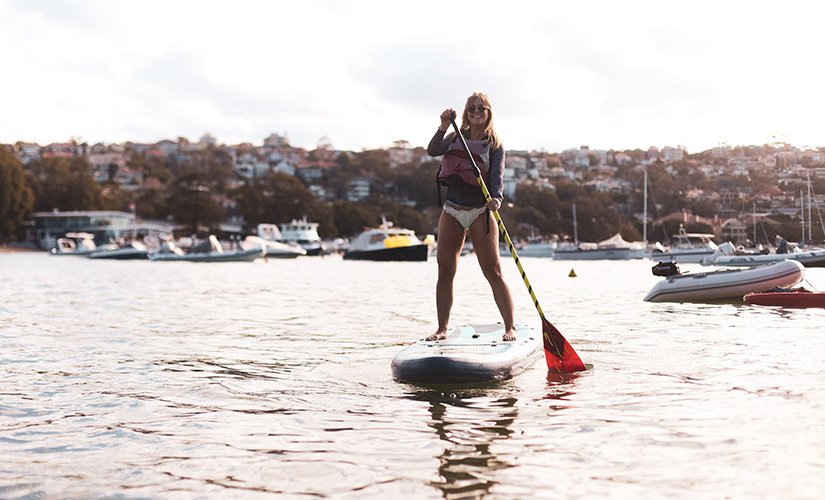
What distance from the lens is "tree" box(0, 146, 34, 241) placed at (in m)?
112

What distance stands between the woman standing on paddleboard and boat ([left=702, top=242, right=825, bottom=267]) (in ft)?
95.9

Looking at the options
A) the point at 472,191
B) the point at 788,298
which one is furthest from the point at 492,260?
the point at 788,298

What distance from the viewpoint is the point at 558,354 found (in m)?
8.19

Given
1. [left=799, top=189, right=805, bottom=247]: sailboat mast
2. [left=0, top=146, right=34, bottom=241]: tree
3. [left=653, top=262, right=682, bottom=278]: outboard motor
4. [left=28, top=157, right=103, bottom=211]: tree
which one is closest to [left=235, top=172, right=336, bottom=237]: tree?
[left=28, top=157, right=103, bottom=211]: tree

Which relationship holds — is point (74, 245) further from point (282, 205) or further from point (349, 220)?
point (349, 220)

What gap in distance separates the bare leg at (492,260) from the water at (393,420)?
0.68 m

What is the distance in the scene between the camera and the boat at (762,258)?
3925 cm

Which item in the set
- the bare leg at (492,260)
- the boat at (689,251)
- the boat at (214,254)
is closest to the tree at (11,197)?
the boat at (214,254)

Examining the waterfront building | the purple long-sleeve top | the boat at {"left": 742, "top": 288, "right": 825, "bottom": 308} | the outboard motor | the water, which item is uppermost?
the waterfront building

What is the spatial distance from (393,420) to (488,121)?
11.1 feet

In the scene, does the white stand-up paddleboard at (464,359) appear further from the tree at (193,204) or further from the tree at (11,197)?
the tree at (193,204)

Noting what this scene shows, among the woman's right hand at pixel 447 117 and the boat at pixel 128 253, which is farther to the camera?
the boat at pixel 128 253

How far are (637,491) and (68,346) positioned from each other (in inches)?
353

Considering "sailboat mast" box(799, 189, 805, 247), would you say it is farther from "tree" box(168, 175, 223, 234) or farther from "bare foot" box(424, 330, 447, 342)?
"tree" box(168, 175, 223, 234)
